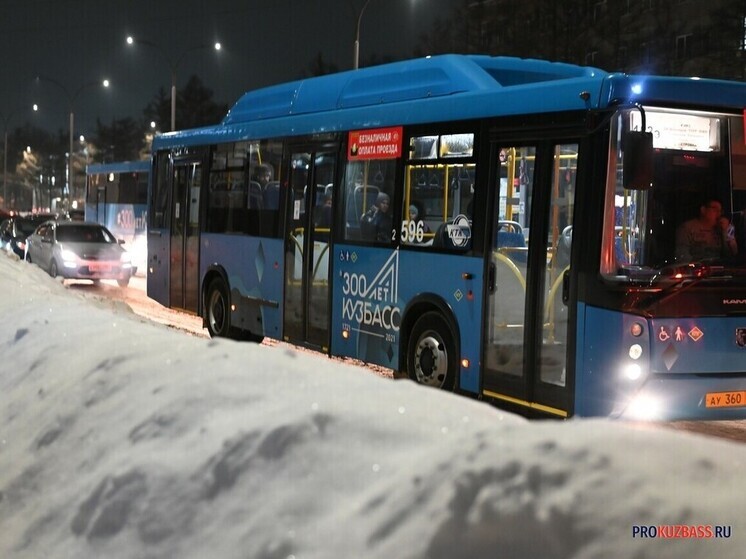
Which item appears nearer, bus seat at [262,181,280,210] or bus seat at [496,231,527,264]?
bus seat at [496,231,527,264]

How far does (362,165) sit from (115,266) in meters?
15.0

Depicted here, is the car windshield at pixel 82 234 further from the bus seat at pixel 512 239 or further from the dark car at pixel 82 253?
the bus seat at pixel 512 239

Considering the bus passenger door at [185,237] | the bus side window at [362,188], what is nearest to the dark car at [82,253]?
the bus passenger door at [185,237]

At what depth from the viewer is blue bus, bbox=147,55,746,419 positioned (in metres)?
7.77

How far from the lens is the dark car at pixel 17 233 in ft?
109

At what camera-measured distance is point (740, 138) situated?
26.6ft

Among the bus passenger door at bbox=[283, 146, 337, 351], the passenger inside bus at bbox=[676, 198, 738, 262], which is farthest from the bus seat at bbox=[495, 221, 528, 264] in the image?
the bus passenger door at bbox=[283, 146, 337, 351]

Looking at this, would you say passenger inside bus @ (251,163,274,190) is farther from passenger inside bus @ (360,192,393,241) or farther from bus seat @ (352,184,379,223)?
passenger inside bus @ (360,192,393,241)

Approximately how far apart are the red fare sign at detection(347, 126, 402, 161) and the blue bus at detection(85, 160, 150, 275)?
1984 centimetres

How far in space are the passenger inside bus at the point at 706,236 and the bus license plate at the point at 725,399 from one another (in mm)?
1056

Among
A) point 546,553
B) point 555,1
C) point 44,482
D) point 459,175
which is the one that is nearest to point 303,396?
point 44,482

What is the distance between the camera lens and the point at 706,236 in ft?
25.8

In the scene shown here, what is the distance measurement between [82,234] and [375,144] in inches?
640

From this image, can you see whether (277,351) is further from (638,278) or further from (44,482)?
(638,278)
